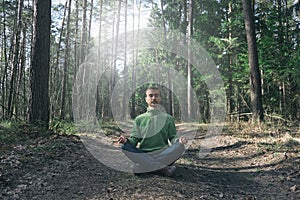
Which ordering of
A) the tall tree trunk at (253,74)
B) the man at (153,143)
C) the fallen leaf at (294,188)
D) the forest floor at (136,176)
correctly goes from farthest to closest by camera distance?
the tall tree trunk at (253,74) < the fallen leaf at (294,188) < the man at (153,143) < the forest floor at (136,176)

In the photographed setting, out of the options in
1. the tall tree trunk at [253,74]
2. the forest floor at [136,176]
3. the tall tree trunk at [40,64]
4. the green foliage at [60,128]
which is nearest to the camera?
the forest floor at [136,176]

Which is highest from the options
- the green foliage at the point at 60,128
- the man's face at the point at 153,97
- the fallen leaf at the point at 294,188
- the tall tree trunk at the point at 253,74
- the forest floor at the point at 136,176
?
the tall tree trunk at the point at 253,74

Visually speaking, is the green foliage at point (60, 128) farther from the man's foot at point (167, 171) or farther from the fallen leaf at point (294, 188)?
the fallen leaf at point (294, 188)

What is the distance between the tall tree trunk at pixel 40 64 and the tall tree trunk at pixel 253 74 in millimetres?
7014

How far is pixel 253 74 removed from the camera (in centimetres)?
1037

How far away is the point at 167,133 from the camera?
165 inches

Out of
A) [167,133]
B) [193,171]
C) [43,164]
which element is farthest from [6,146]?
[193,171]

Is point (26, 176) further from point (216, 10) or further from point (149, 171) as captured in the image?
point (216, 10)

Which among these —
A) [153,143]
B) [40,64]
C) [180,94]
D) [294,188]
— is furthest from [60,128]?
[180,94]

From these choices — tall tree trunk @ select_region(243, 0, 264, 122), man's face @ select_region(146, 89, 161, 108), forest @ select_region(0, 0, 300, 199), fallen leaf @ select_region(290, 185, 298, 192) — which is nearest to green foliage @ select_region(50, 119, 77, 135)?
forest @ select_region(0, 0, 300, 199)

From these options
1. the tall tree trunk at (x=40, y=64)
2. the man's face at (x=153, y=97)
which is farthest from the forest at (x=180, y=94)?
the man's face at (x=153, y=97)

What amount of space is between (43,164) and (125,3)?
22415 mm

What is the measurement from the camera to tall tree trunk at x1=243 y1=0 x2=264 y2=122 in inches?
389

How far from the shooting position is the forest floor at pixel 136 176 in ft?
11.6
